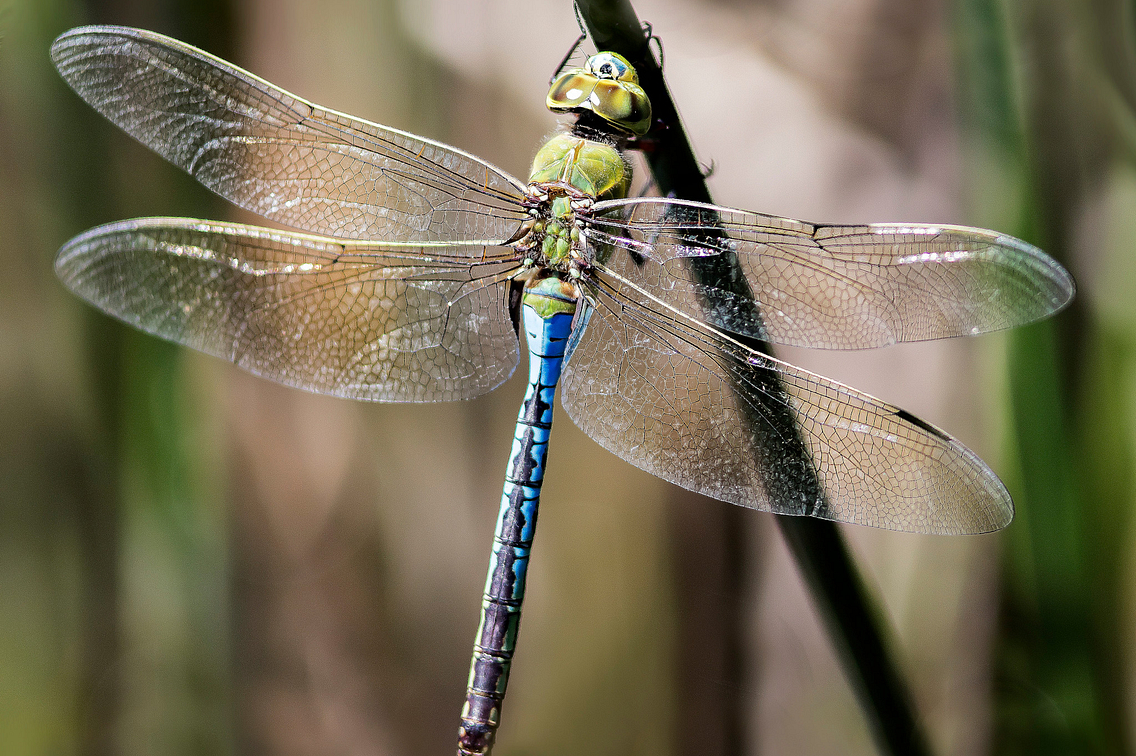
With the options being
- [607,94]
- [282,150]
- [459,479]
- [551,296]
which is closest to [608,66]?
[607,94]

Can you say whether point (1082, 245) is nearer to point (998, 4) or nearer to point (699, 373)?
point (998, 4)

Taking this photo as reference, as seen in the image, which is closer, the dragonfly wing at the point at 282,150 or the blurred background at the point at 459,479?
the dragonfly wing at the point at 282,150

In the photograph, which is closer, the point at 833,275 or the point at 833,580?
the point at 833,580

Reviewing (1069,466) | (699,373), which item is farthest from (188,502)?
(1069,466)

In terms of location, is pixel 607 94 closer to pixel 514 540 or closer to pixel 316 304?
pixel 316 304

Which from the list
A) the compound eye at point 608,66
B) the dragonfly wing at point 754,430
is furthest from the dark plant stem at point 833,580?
the compound eye at point 608,66

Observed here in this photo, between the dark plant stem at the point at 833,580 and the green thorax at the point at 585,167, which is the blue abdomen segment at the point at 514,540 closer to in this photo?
the green thorax at the point at 585,167

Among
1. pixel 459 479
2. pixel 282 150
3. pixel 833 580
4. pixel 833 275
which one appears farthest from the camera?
pixel 459 479
